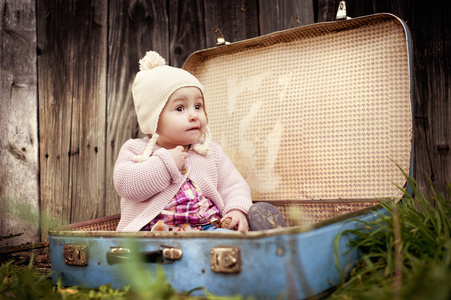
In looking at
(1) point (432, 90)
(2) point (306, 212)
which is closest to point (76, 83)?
(2) point (306, 212)

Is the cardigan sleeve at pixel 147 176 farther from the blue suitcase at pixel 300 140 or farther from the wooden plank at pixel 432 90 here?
the wooden plank at pixel 432 90

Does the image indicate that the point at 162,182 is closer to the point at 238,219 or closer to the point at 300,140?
the point at 238,219

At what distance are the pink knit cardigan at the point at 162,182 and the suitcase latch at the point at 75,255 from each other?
25 cm

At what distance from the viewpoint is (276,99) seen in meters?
1.73

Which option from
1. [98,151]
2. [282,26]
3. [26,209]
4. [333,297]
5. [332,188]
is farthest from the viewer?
[98,151]

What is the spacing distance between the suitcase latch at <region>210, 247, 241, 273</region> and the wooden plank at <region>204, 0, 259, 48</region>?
4.47 feet

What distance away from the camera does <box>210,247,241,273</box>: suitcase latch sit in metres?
0.86

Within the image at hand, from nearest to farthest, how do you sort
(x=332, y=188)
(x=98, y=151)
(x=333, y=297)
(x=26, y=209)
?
(x=26, y=209) < (x=333, y=297) < (x=332, y=188) < (x=98, y=151)

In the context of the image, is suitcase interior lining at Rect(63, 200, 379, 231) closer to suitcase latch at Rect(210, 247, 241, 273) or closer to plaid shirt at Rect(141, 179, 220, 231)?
plaid shirt at Rect(141, 179, 220, 231)

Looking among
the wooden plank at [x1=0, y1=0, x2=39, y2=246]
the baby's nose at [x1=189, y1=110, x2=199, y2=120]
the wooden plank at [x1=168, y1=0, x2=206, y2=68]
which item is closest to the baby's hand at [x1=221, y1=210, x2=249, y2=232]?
the baby's nose at [x1=189, y1=110, x2=199, y2=120]

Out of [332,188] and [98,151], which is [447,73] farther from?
[98,151]

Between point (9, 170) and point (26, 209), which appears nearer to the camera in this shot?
point (26, 209)

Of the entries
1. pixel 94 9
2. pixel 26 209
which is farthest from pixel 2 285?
pixel 94 9

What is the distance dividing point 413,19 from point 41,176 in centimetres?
201
